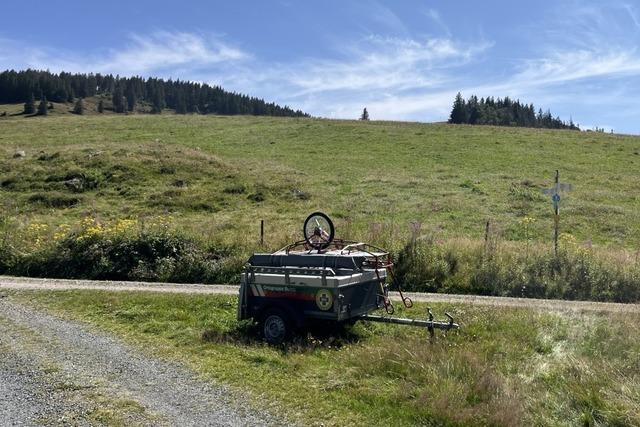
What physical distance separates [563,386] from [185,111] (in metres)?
151

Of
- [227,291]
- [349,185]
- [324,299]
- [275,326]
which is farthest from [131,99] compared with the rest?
[324,299]

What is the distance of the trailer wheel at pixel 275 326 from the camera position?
9859 millimetres

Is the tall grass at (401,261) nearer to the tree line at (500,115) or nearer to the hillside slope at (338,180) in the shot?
the hillside slope at (338,180)

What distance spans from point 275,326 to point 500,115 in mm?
107082

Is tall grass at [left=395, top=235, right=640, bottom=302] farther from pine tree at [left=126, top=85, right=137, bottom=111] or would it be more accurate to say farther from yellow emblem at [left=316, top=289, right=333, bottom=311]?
pine tree at [left=126, top=85, right=137, bottom=111]

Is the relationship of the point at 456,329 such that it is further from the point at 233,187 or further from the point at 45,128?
the point at 45,128

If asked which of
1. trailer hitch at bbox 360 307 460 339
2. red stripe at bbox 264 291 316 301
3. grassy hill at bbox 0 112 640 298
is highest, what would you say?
grassy hill at bbox 0 112 640 298

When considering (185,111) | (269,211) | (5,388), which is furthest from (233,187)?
(185,111)

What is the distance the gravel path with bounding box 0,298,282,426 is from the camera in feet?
21.5

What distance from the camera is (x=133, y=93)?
515 feet

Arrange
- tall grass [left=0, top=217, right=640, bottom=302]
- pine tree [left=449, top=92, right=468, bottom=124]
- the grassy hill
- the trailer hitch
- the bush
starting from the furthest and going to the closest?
1. pine tree [left=449, top=92, right=468, bottom=124]
2. the grassy hill
3. the bush
4. tall grass [left=0, top=217, right=640, bottom=302]
5. the trailer hitch

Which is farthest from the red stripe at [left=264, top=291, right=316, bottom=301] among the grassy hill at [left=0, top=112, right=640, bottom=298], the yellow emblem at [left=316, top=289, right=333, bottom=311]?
the grassy hill at [left=0, top=112, right=640, bottom=298]

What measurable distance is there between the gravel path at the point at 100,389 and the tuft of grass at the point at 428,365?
434 mm

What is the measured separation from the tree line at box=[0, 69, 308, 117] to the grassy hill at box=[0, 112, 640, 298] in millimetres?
87852
